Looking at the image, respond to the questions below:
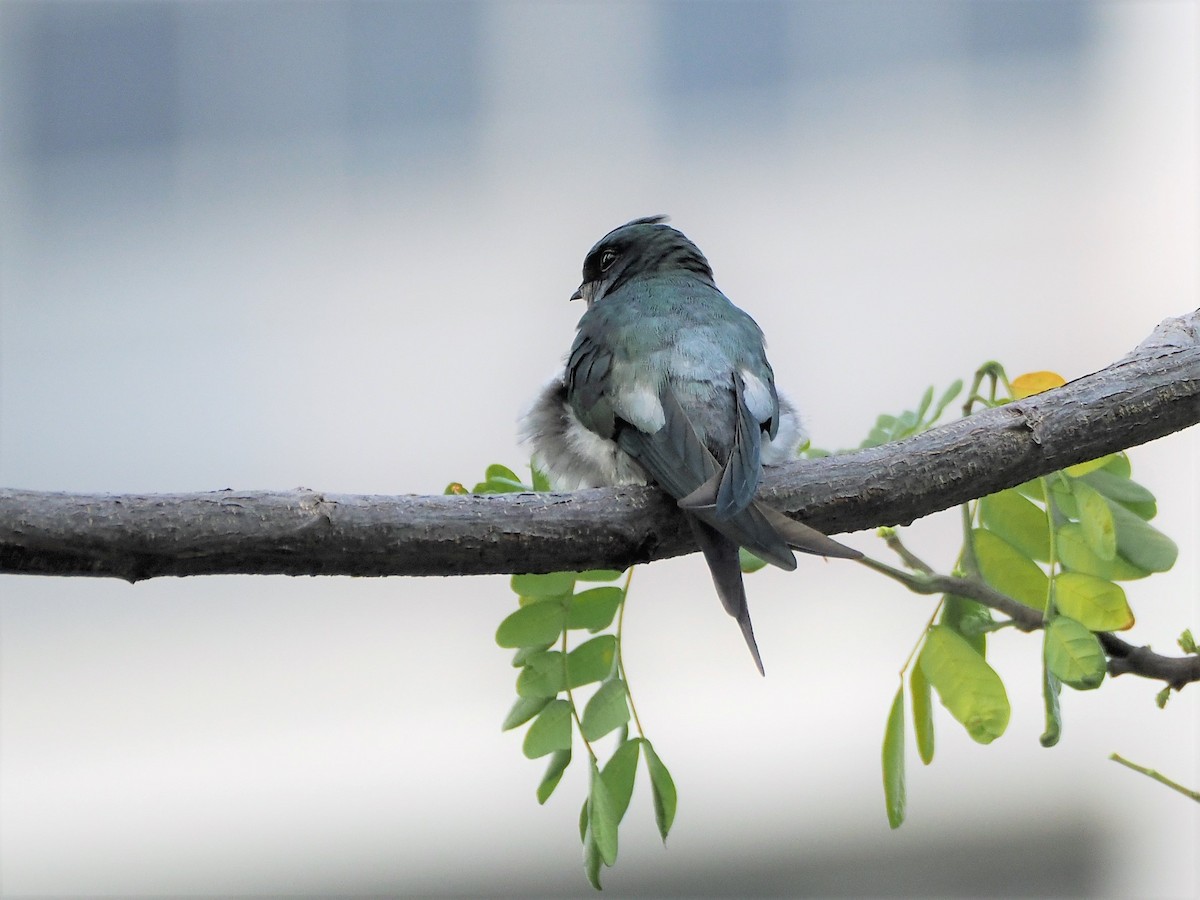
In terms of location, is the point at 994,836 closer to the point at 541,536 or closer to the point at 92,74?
the point at 541,536

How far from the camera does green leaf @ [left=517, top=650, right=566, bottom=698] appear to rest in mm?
1526

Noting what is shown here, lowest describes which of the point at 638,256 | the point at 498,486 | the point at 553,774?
the point at 553,774

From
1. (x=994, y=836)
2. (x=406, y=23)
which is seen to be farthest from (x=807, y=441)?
(x=406, y=23)

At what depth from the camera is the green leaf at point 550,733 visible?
4.94ft

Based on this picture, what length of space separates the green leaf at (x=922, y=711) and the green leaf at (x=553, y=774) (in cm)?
40

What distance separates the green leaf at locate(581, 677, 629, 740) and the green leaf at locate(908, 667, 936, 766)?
0.33m

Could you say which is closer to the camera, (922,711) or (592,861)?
(592,861)

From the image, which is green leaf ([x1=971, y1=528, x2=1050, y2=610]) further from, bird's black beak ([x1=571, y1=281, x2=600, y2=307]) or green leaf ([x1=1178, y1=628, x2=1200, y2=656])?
bird's black beak ([x1=571, y1=281, x2=600, y2=307])

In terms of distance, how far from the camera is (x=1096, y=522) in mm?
1478

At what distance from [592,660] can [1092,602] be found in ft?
1.86

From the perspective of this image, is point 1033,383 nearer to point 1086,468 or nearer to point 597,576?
point 1086,468

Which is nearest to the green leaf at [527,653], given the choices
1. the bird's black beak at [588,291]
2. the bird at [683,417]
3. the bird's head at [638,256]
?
the bird at [683,417]

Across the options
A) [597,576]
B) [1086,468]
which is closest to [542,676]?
[597,576]

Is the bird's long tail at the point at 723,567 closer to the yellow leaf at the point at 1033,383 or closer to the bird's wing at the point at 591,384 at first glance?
the bird's wing at the point at 591,384
